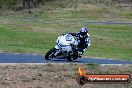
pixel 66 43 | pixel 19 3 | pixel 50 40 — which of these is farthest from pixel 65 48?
pixel 19 3

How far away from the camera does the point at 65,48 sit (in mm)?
22219

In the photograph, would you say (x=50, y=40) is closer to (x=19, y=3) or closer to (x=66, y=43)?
(x=66, y=43)

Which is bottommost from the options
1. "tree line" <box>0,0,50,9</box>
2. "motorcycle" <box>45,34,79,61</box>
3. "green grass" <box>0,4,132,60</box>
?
"tree line" <box>0,0,50,9</box>

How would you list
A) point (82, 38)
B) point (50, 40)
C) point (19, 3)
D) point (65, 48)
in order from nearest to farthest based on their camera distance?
point (65, 48), point (82, 38), point (50, 40), point (19, 3)

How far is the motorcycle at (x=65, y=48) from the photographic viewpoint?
72.8 feet

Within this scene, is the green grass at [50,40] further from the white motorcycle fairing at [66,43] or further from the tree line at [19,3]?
the tree line at [19,3]

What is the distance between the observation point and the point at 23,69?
17125mm

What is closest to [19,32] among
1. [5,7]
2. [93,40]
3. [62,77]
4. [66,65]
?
[93,40]

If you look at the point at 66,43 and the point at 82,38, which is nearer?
the point at 66,43

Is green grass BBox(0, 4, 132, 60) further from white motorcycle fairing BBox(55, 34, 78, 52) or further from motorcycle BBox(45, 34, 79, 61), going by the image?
white motorcycle fairing BBox(55, 34, 78, 52)

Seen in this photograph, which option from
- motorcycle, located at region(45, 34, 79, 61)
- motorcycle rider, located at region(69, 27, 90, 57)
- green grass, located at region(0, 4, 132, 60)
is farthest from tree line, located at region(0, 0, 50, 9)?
motorcycle, located at region(45, 34, 79, 61)

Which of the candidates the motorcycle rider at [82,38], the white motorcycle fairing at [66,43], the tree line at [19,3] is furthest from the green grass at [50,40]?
the tree line at [19,3]

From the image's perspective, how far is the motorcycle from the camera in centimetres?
2219

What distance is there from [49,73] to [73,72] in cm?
97
